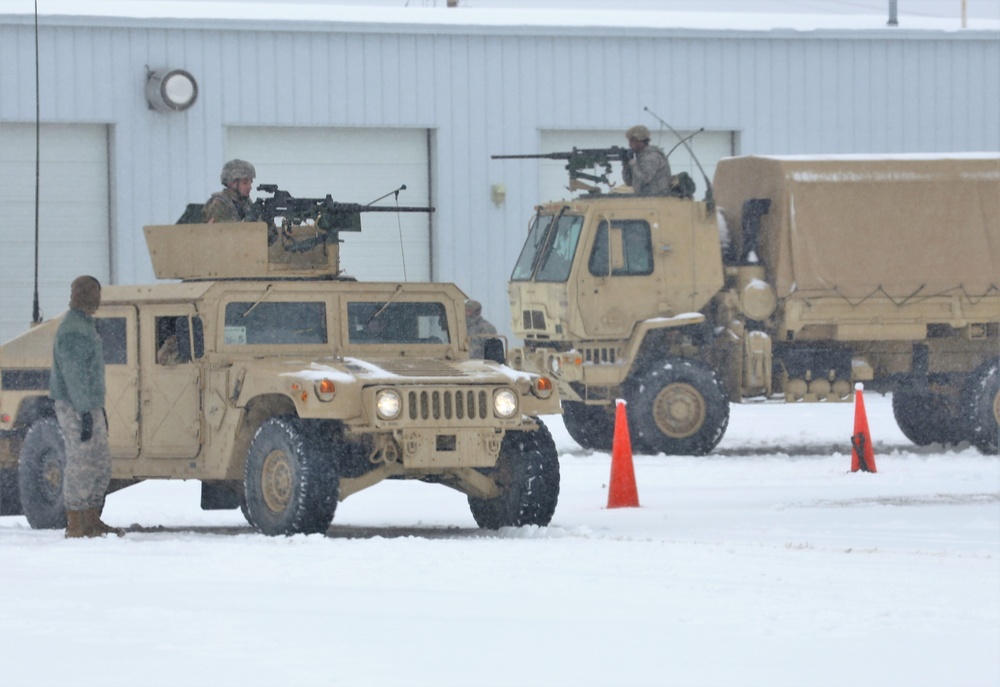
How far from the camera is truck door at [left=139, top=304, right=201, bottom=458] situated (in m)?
12.8

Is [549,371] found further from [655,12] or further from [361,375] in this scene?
[655,12]

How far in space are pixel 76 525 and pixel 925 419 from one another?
11.2m

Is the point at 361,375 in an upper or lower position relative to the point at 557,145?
lower

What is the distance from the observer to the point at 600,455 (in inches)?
768

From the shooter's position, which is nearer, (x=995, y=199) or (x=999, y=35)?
(x=995, y=199)

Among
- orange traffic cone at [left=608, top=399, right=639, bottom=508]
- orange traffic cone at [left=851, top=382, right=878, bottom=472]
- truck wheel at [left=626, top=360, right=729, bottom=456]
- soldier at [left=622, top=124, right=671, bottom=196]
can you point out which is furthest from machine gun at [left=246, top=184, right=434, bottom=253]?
soldier at [left=622, top=124, right=671, bottom=196]

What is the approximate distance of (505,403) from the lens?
1200 centimetres

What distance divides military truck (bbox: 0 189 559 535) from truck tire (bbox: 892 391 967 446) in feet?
29.1

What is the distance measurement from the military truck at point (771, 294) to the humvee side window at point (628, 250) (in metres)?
0.01

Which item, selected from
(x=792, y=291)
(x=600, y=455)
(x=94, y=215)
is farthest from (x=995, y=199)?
(x=94, y=215)

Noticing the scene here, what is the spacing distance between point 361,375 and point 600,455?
7.86 m

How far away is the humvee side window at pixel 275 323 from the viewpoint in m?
12.8

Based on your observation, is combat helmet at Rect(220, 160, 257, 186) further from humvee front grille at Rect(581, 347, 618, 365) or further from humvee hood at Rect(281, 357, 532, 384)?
humvee front grille at Rect(581, 347, 618, 365)

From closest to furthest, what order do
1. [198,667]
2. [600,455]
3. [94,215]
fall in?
[198,667] < [600,455] < [94,215]
